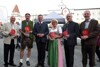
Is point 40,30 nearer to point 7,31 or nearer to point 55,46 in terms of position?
point 55,46

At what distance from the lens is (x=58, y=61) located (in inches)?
377

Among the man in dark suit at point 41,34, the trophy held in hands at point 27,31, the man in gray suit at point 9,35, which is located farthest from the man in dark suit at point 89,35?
the man in gray suit at point 9,35

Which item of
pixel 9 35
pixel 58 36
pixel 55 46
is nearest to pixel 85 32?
pixel 58 36

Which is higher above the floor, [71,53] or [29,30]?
[29,30]

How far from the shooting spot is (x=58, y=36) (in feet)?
31.8

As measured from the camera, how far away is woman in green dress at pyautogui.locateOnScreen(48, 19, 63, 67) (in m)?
9.58

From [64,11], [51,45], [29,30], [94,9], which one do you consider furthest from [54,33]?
[94,9]

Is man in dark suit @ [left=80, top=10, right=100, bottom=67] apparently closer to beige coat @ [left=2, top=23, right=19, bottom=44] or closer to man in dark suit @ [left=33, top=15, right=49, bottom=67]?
man in dark suit @ [left=33, top=15, right=49, bottom=67]

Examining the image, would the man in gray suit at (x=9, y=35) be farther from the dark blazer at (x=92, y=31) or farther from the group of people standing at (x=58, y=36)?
the dark blazer at (x=92, y=31)

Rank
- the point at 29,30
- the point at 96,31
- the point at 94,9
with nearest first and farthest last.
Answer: the point at 96,31
the point at 29,30
the point at 94,9

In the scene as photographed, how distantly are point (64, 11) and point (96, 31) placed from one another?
36.9 feet

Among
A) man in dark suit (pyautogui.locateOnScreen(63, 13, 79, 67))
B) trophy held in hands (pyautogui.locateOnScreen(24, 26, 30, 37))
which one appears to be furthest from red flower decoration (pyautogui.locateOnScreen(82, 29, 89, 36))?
trophy held in hands (pyautogui.locateOnScreen(24, 26, 30, 37))

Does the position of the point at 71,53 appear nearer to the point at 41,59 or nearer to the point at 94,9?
the point at 41,59

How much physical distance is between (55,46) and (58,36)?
34 cm
